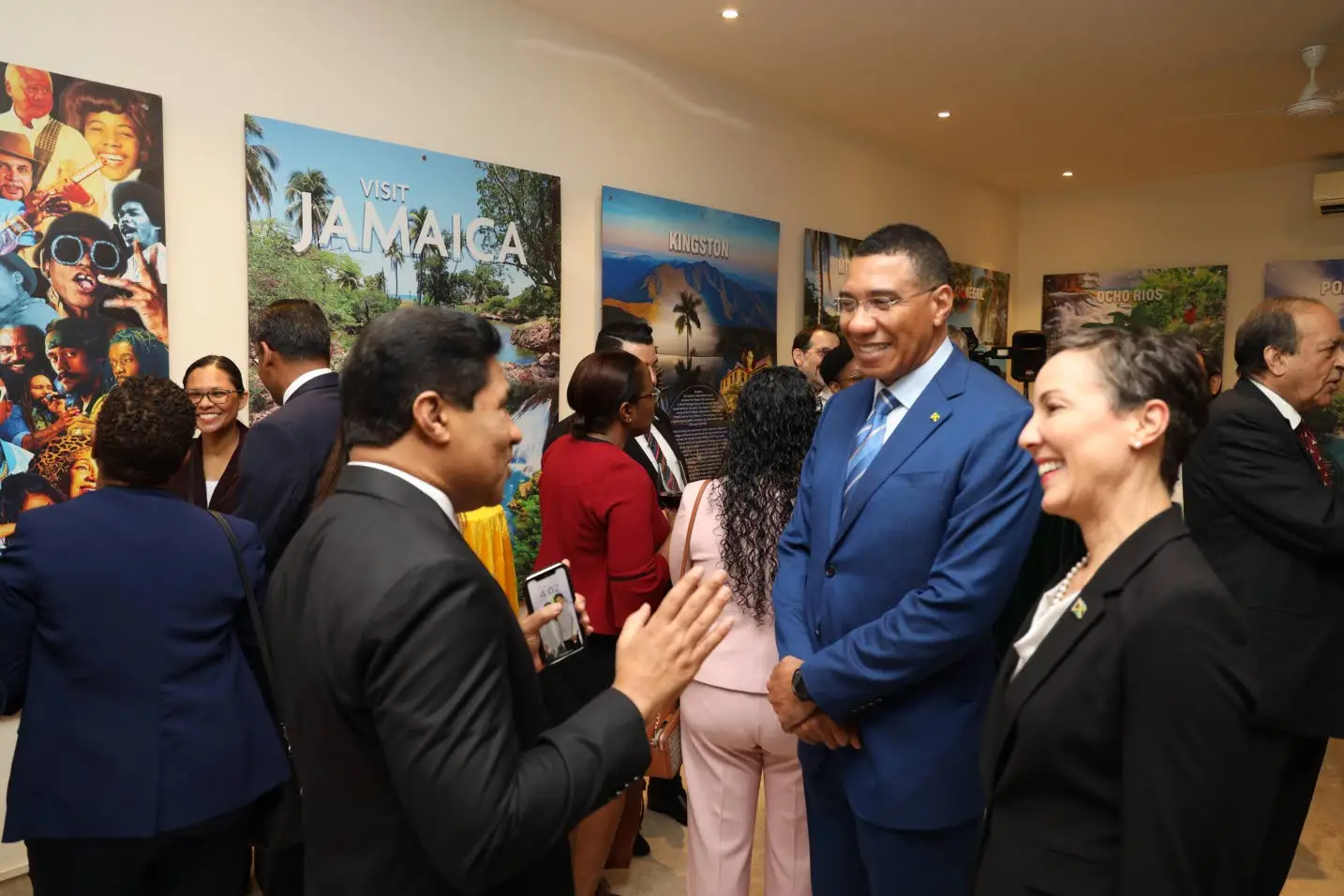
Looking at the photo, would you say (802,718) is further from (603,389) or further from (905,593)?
(603,389)

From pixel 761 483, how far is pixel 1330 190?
7.55m

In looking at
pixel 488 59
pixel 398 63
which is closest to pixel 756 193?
pixel 488 59

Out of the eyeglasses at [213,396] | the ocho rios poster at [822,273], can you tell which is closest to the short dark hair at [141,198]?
the eyeglasses at [213,396]

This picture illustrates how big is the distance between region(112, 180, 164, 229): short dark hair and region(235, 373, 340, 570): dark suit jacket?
1218 millimetres

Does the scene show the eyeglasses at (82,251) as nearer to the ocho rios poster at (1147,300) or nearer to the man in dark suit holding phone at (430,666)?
the man in dark suit holding phone at (430,666)

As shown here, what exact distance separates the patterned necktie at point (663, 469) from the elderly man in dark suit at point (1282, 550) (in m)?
1.74

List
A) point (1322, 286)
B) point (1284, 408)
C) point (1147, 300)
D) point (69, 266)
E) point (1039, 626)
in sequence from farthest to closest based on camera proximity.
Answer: point (1147, 300), point (1322, 286), point (69, 266), point (1284, 408), point (1039, 626)

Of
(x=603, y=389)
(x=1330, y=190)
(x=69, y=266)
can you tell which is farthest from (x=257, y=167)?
(x=1330, y=190)

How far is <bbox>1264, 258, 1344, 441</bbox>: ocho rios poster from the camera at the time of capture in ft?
25.4

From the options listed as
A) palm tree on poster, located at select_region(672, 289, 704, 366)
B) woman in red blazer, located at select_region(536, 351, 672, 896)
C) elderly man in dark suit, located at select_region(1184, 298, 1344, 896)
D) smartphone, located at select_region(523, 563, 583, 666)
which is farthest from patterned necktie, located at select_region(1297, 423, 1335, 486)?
palm tree on poster, located at select_region(672, 289, 704, 366)

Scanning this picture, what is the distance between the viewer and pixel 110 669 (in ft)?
5.85

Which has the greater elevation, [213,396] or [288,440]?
[213,396]

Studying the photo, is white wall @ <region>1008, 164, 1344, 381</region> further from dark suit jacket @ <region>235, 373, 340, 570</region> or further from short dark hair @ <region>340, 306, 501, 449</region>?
short dark hair @ <region>340, 306, 501, 449</region>

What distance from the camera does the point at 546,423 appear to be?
15.5ft
